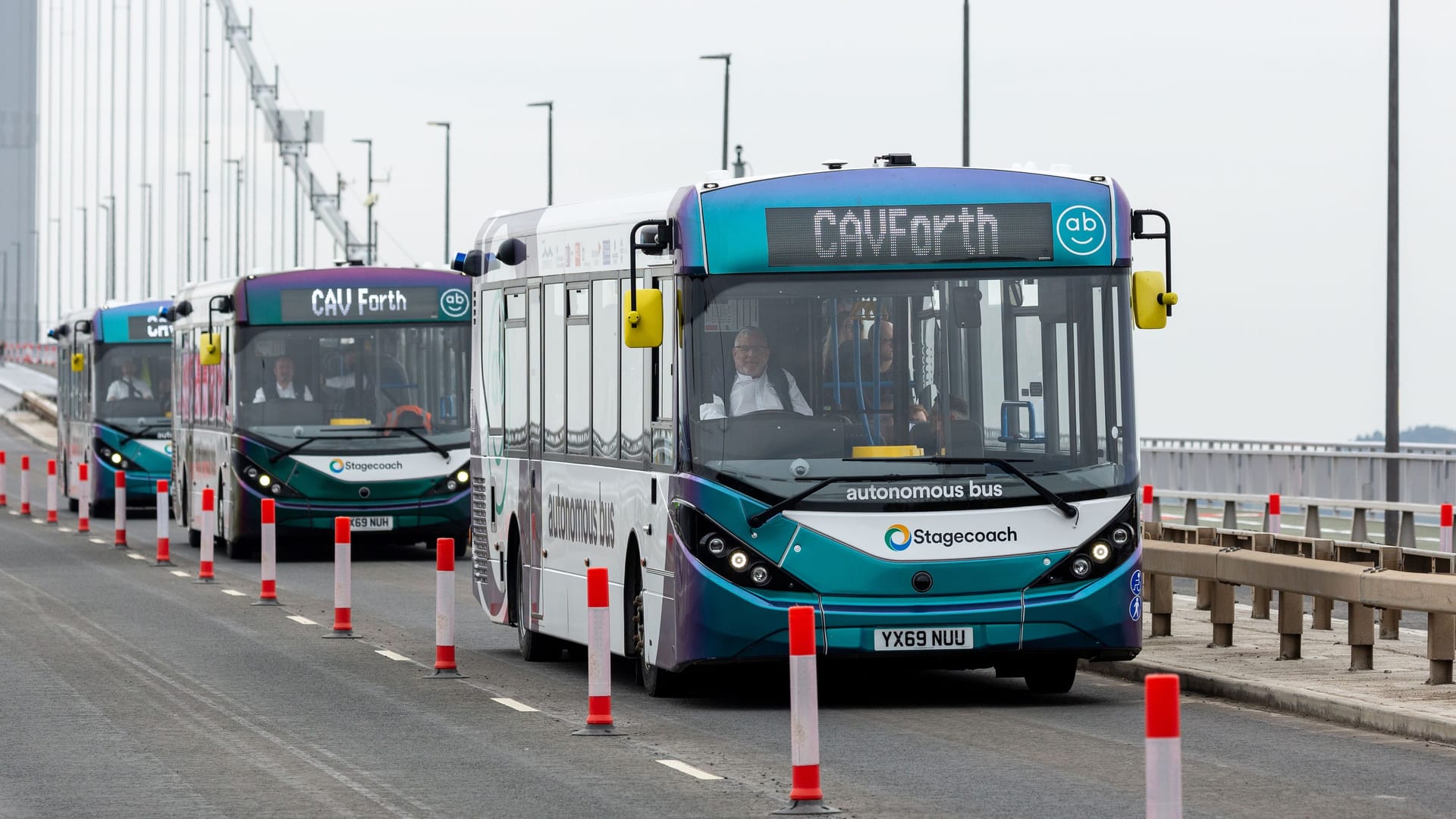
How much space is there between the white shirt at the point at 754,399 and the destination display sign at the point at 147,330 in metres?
28.7

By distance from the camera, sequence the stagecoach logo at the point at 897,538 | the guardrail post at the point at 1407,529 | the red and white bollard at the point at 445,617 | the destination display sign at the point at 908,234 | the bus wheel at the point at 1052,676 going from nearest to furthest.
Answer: the stagecoach logo at the point at 897,538
the destination display sign at the point at 908,234
the bus wheel at the point at 1052,676
the red and white bollard at the point at 445,617
the guardrail post at the point at 1407,529

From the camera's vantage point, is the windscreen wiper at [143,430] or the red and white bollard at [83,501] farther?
the windscreen wiper at [143,430]

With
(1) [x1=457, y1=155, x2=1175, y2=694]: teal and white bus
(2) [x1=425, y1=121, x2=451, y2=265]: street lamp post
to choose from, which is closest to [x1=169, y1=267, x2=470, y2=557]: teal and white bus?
(1) [x1=457, y1=155, x2=1175, y2=694]: teal and white bus

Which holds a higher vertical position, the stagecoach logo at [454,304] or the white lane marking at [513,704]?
the stagecoach logo at [454,304]

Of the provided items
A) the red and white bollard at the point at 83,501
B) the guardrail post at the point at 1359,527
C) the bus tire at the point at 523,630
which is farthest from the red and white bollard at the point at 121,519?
the bus tire at the point at 523,630

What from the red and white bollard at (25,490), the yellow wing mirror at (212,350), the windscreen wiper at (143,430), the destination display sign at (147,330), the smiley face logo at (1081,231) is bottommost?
the red and white bollard at (25,490)

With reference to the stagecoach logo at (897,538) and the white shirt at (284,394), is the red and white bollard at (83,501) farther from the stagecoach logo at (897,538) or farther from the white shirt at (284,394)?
→ the stagecoach logo at (897,538)

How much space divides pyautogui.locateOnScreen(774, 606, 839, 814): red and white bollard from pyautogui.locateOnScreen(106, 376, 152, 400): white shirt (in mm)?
32075

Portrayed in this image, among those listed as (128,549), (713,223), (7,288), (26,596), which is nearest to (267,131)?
(7,288)

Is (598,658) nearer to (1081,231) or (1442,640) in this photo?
(1081,231)

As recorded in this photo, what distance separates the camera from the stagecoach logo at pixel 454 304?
1105 inches

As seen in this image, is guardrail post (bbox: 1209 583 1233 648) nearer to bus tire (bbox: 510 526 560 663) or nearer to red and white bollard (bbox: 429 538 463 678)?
bus tire (bbox: 510 526 560 663)

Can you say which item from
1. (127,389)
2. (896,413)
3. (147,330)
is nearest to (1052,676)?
(896,413)

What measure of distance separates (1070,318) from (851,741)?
106 inches
